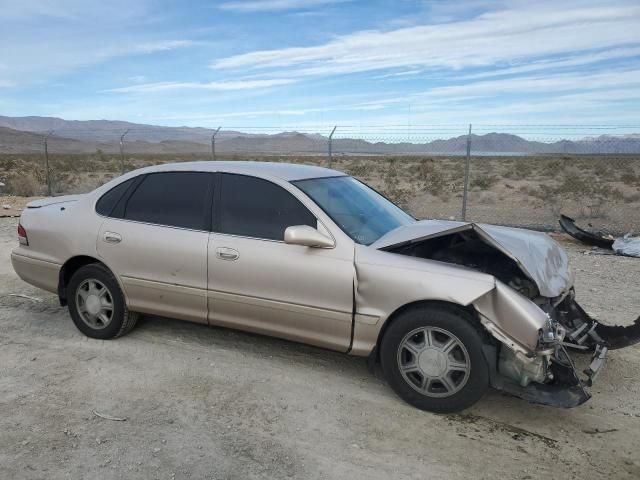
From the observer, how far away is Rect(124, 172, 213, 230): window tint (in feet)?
→ 14.7

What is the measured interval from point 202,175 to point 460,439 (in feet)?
9.19

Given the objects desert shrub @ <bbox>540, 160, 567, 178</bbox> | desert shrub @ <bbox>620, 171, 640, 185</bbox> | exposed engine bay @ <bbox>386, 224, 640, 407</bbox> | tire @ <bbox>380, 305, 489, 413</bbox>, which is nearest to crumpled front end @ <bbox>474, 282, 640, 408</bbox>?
exposed engine bay @ <bbox>386, 224, 640, 407</bbox>

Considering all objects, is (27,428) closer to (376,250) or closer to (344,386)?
(344,386)

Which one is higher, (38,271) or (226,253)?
(226,253)

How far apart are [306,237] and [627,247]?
7.26 metres

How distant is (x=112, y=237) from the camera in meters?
4.68

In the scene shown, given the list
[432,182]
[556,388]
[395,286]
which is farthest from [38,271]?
[432,182]

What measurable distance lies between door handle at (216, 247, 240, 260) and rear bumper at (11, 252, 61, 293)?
1708mm

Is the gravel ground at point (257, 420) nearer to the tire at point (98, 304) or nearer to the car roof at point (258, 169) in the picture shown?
the tire at point (98, 304)

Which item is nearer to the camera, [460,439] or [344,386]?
[460,439]

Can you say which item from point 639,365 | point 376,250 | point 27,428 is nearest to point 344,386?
point 376,250

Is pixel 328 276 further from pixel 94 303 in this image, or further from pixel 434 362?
pixel 94 303

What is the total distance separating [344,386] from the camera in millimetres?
4109

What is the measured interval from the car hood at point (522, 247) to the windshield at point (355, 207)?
0.48 ft
